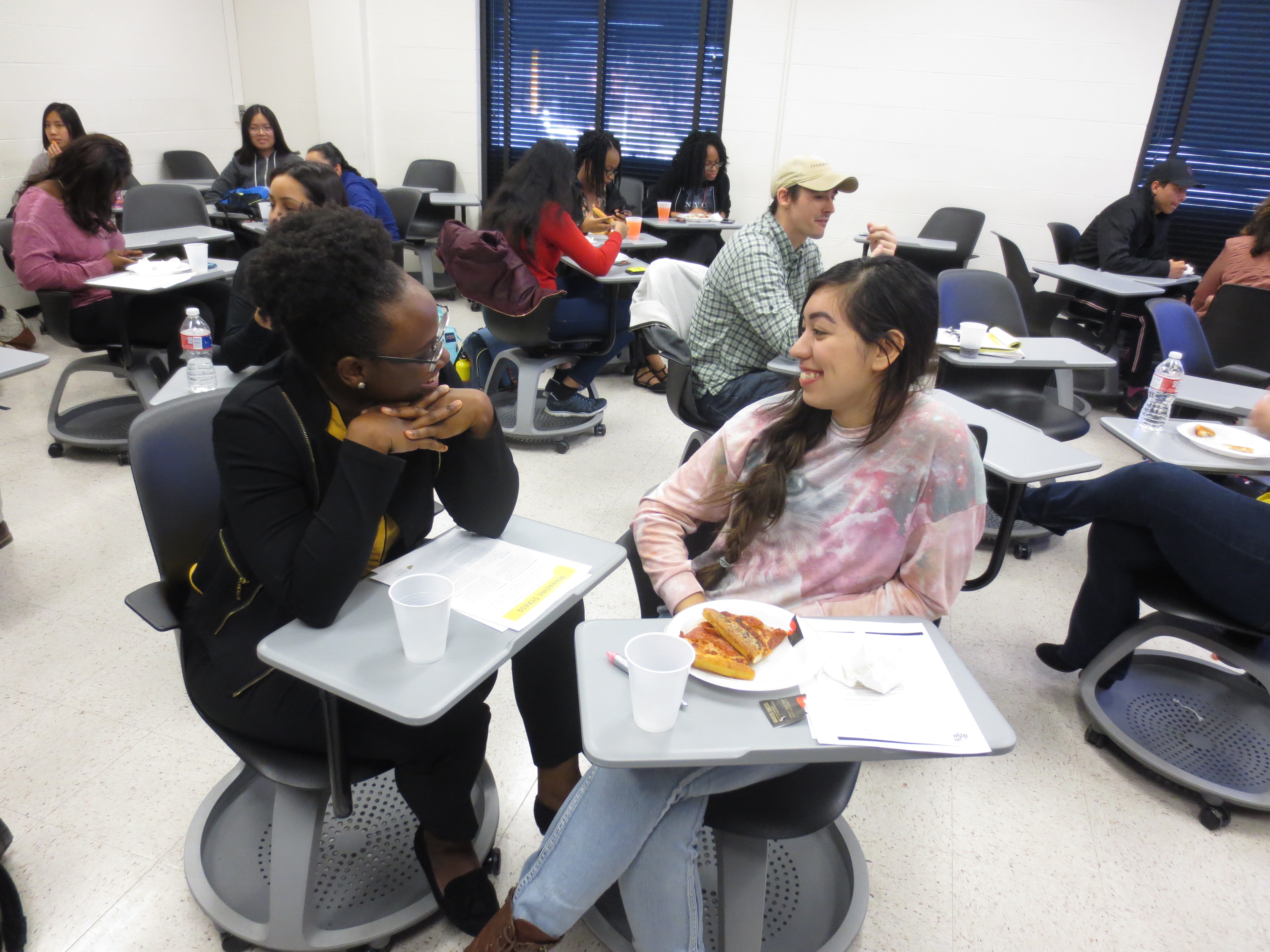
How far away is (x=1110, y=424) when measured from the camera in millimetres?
2223

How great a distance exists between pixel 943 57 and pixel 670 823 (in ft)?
19.1

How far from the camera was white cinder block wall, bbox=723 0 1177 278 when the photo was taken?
16.9 ft

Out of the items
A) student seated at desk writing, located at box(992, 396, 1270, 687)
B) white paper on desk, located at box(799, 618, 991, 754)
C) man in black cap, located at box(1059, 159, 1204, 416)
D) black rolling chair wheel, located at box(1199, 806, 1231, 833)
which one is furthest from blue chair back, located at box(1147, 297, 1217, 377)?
white paper on desk, located at box(799, 618, 991, 754)

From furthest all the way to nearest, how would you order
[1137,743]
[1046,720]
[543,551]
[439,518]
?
[439,518] < [1046,720] < [1137,743] < [543,551]

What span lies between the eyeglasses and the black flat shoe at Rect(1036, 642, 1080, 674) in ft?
6.13

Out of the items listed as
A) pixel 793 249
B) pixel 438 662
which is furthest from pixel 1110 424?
pixel 438 662

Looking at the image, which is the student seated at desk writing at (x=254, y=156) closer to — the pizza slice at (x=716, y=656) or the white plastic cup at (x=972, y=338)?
the white plastic cup at (x=972, y=338)

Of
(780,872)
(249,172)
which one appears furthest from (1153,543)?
(249,172)

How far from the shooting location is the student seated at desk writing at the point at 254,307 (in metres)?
2.32

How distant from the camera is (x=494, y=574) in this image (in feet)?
4.20

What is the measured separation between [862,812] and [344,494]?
1.37 m

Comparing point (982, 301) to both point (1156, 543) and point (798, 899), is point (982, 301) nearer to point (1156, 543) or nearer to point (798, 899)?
point (1156, 543)

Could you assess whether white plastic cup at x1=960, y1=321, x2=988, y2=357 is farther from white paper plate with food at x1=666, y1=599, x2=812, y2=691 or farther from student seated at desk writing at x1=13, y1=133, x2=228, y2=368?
student seated at desk writing at x1=13, y1=133, x2=228, y2=368

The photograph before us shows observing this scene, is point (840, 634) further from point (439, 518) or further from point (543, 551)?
point (439, 518)
